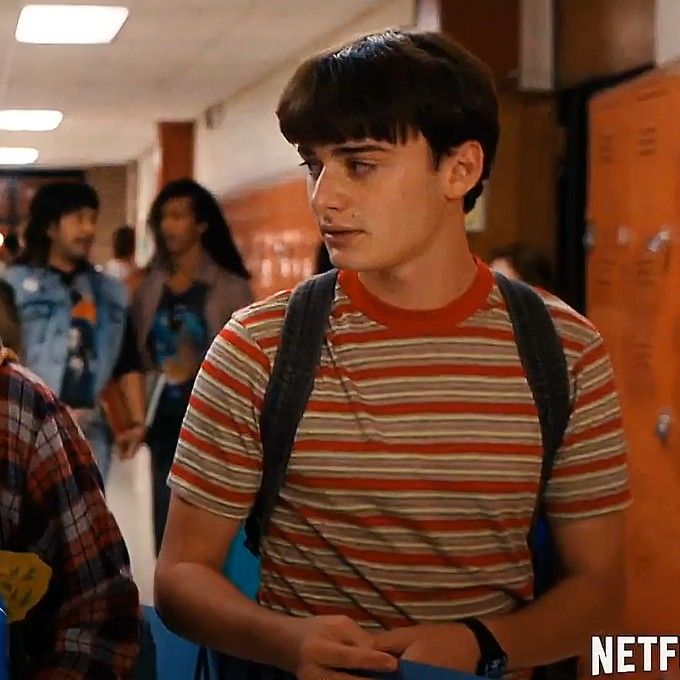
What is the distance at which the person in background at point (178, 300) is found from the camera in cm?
386

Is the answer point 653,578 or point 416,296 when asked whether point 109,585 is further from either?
point 653,578

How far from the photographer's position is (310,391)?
111cm

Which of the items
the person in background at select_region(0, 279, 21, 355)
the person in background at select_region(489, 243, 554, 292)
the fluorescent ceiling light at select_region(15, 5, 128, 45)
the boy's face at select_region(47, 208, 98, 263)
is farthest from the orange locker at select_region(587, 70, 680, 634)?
the fluorescent ceiling light at select_region(15, 5, 128, 45)

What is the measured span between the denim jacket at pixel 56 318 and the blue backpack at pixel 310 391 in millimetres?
2817

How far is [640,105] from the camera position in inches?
140

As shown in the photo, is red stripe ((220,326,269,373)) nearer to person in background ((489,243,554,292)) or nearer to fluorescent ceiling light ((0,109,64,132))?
person in background ((489,243,554,292))

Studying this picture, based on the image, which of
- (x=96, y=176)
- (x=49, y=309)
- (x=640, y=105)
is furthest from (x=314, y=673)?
(x=96, y=176)

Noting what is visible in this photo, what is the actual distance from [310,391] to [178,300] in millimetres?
3015

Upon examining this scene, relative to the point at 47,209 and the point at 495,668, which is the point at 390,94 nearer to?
the point at 495,668

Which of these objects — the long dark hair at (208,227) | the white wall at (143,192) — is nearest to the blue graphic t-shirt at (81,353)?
the long dark hair at (208,227)

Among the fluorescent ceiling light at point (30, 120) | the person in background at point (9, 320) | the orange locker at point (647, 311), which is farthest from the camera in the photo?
the fluorescent ceiling light at point (30, 120)

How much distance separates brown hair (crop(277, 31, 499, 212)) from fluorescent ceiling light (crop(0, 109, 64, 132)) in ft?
26.4

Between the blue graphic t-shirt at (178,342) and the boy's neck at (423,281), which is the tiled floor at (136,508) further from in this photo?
the boy's neck at (423,281)

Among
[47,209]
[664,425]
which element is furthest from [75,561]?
[47,209]
